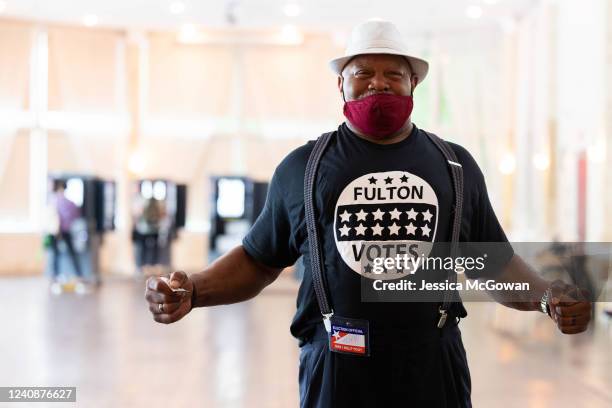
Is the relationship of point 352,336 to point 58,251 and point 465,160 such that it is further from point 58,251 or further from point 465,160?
point 58,251

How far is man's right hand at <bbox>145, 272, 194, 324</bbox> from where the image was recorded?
1712 millimetres

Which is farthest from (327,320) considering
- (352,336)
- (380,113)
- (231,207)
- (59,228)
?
(231,207)

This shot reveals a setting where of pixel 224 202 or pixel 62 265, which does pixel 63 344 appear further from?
pixel 224 202

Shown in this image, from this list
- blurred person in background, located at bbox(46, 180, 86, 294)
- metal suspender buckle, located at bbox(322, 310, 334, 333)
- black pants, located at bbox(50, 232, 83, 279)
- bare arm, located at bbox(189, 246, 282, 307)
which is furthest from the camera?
black pants, located at bbox(50, 232, 83, 279)

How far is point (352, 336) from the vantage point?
172 centimetres

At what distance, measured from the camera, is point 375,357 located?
5.70 ft

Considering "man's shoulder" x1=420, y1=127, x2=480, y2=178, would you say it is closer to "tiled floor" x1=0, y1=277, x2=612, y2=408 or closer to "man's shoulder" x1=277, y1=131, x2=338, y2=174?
"man's shoulder" x1=277, y1=131, x2=338, y2=174

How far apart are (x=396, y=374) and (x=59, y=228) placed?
12331 millimetres

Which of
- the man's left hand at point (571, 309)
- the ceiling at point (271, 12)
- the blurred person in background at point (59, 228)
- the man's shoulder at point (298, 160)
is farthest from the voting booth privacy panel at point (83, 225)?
the man's left hand at point (571, 309)

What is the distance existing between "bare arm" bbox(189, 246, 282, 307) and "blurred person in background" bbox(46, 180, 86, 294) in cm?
1127

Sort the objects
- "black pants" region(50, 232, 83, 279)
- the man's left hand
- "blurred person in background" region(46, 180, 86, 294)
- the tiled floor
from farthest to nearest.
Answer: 1. "black pants" region(50, 232, 83, 279)
2. "blurred person in background" region(46, 180, 86, 294)
3. the tiled floor
4. the man's left hand

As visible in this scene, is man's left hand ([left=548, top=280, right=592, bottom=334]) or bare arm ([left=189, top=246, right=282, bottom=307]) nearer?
man's left hand ([left=548, top=280, right=592, bottom=334])

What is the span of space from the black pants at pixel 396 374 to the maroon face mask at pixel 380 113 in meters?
0.49

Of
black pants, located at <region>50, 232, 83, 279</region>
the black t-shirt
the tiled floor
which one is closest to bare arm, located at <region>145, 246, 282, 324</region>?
the black t-shirt
